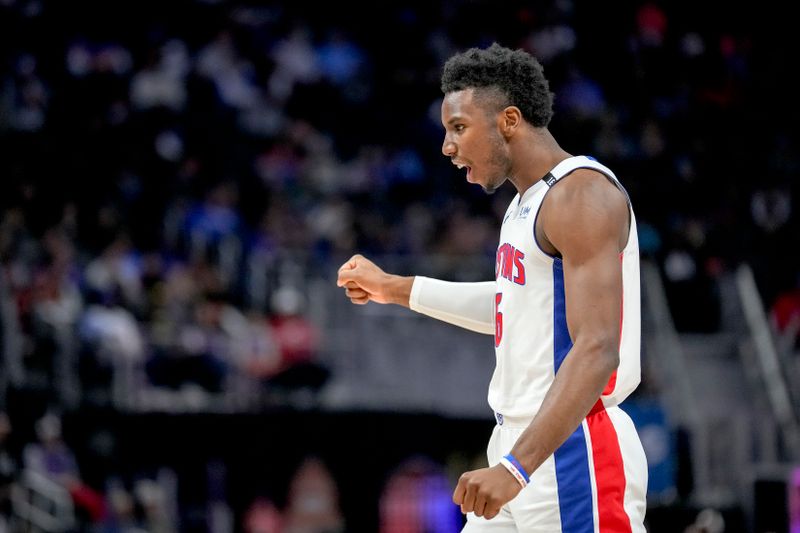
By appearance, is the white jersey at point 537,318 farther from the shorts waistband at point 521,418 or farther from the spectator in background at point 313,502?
the spectator in background at point 313,502

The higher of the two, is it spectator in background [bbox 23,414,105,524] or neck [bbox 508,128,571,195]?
neck [bbox 508,128,571,195]

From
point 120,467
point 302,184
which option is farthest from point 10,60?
point 120,467

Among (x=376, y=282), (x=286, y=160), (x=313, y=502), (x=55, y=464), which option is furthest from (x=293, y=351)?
(x=376, y=282)

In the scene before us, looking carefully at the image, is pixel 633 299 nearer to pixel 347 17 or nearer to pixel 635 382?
pixel 635 382

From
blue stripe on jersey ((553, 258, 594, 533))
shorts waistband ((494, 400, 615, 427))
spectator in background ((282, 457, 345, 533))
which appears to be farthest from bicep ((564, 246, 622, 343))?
spectator in background ((282, 457, 345, 533))

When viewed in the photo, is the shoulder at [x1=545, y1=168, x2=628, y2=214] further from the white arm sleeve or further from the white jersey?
the white arm sleeve

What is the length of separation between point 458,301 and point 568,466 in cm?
99

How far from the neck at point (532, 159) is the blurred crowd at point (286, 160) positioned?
8.09 meters

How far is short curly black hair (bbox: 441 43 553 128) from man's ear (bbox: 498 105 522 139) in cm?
2

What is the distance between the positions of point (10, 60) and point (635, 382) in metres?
12.9

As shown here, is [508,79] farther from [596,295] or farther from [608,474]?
[608,474]

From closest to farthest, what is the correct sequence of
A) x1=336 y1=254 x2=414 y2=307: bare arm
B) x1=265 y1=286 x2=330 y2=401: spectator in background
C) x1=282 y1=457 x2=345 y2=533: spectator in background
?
x1=336 y1=254 x2=414 y2=307: bare arm, x1=282 y1=457 x2=345 y2=533: spectator in background, x1=265 y1=286 x2=330 y2=401: spectator in background

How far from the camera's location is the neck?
4.16 metres

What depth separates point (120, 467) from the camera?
37.3ft
